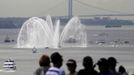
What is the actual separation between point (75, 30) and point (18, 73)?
174 feet

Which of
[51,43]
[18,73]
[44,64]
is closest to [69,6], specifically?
[51,43]

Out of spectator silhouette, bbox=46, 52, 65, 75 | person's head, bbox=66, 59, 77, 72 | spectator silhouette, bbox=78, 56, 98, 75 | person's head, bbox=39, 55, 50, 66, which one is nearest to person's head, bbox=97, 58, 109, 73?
spectator silhouette, bbox=78, 56, 98, 75

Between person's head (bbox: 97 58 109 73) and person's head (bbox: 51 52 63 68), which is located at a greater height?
person's head (bbox: 51 52 63 68)

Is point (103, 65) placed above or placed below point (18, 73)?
above

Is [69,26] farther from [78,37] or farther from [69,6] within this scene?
[69,6]

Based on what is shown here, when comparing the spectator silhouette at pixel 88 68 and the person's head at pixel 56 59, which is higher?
the person's head at pixel 56 59

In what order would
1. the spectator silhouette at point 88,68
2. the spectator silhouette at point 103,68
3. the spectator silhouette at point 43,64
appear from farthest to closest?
the spectator silhouette at point 43,64
the spectator silhouette at point 103,68
the spectator silhouette at point 88,68

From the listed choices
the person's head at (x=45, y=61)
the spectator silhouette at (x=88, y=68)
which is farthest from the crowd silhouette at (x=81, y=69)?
the person's head at (x=45, y=61)

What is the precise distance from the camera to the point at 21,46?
66250mm

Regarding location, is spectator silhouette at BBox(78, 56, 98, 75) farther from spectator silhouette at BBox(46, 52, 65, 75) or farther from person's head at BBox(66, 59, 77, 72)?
spectator silhouette at BBox(46, 52, 65, 75)

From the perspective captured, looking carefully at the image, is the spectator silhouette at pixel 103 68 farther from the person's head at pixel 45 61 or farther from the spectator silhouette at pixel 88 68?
the person's head at pixel 45 61

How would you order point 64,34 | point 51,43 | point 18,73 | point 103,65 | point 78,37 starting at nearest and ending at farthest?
1. point 103,65
2. point 18,73
3. point 51,43
4. point 64,34
5. point 78,37

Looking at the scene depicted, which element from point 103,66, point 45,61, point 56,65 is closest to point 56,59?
point 56,65

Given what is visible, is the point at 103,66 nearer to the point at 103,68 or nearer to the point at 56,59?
the point at 103,68
